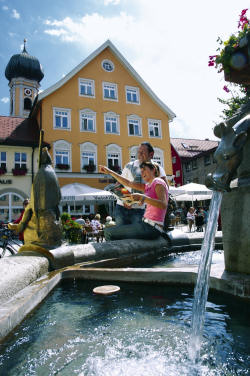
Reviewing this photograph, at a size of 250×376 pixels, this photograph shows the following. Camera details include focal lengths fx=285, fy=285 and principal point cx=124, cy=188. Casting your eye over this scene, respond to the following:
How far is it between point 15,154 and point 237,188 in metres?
20.2

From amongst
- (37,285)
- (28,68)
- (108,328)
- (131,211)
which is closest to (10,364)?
(108,328)

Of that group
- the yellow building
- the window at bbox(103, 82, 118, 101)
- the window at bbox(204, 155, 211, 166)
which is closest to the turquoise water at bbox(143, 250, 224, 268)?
the yellow building

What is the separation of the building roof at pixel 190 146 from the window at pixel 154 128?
11625 millimetres

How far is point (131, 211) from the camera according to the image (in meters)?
3.64

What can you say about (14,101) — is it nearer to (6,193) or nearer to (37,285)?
(6,193)

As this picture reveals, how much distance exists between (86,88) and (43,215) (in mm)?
21795

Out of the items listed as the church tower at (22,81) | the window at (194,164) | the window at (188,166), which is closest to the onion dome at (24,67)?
the church tower at (22,81)

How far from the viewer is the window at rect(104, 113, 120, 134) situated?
23297 mm

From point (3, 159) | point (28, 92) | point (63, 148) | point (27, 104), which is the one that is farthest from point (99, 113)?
point (28, 92)

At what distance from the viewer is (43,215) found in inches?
116

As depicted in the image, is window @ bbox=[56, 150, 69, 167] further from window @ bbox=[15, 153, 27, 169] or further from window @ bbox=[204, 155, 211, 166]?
window @ bbox=[204, 155, 211, 166]

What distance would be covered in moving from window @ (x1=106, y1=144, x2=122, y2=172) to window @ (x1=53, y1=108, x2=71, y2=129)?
12.2 feet

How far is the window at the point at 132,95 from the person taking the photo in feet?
80.3

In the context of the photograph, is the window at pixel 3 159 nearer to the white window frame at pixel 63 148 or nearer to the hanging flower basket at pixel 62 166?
the white window frame at pixel 63 148
